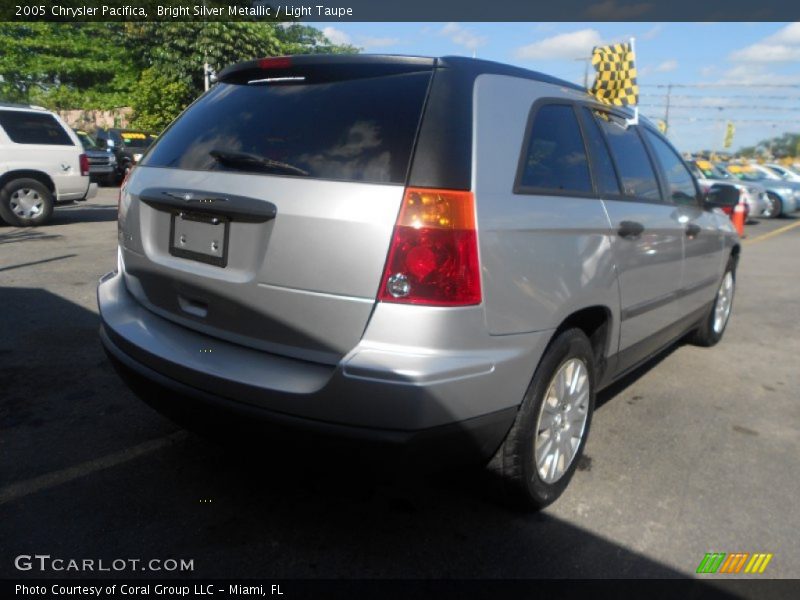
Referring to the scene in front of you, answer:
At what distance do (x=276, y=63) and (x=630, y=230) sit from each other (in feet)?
5.69

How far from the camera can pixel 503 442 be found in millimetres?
2502

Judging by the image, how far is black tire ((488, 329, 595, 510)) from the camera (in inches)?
97.9

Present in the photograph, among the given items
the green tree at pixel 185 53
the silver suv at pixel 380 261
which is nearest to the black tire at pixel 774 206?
the silver suv at pixel 380 261

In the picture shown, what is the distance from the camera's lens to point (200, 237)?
2.43 meters

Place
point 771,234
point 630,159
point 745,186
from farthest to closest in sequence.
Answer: point 745,186
point 771,234
point 630,159

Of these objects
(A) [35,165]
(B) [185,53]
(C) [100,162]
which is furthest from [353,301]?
(B) [185,53]

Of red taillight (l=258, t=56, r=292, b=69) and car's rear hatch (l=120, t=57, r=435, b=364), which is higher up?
red taillight (l=258, t=56, r=292, b=69)

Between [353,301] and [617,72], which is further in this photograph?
[617,72]

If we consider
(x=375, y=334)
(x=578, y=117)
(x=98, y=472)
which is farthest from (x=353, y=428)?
(x=578, y=117)

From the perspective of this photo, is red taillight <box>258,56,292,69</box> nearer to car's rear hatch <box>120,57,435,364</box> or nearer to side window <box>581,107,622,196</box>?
car's rear hatch <box>120,57,435,364</box>

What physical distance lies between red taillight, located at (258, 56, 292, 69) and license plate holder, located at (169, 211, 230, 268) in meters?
0.71

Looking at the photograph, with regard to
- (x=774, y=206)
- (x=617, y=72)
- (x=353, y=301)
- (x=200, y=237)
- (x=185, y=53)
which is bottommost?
(x=774, y=206)

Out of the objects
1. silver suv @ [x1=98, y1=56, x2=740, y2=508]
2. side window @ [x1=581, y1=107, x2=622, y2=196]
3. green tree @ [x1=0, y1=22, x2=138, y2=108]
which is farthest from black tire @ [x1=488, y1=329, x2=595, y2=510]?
green tree @ [x1=0, y1=22, x2=138, y2=108]

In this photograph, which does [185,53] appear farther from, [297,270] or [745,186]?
[297,270]
